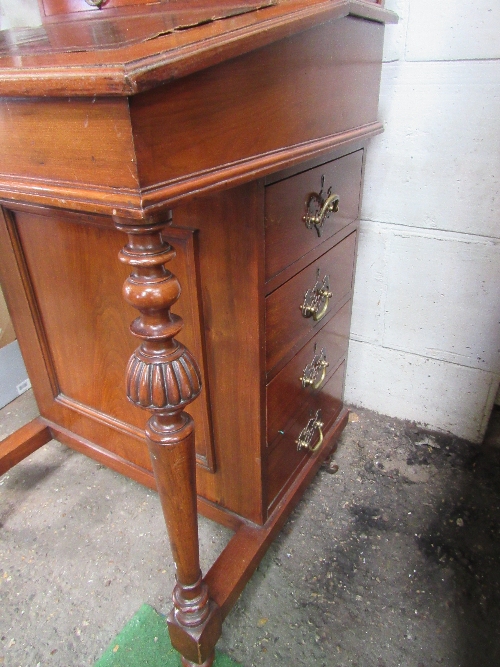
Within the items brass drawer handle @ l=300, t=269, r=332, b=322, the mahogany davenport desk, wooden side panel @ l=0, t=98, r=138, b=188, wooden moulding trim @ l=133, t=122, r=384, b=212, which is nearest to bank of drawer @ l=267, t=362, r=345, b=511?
the mahogany davenport desk

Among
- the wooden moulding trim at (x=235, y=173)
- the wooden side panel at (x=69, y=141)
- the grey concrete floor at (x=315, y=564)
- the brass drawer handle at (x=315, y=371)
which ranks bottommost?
the grey concrete floor at (x=315, y=564)

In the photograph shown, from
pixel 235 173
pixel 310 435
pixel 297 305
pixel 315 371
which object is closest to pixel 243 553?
pixel 310 435

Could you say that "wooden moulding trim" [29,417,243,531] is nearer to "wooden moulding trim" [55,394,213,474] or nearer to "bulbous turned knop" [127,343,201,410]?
"wooden moulding trim" [55,394,213,474]

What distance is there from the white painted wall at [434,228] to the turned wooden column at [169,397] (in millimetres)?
816

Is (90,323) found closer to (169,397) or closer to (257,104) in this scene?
(169,397)

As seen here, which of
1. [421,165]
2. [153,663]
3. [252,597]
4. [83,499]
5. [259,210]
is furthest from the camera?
[83,499]

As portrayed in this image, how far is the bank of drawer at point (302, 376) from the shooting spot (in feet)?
3.09

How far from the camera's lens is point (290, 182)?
78 cm

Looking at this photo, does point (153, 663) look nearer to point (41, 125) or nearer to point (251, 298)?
point (251, 298)

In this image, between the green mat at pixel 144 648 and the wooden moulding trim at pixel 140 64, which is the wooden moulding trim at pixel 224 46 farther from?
the green mat at pixel 144 648

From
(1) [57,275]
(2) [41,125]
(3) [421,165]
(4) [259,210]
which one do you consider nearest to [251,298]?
(4) [259,210]

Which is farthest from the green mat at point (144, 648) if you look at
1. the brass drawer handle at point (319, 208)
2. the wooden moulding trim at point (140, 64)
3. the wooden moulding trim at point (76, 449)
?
the wooden moulding trim at point (140, 64)

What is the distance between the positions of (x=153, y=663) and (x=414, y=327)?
999 mm

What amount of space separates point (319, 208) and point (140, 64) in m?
0.53
